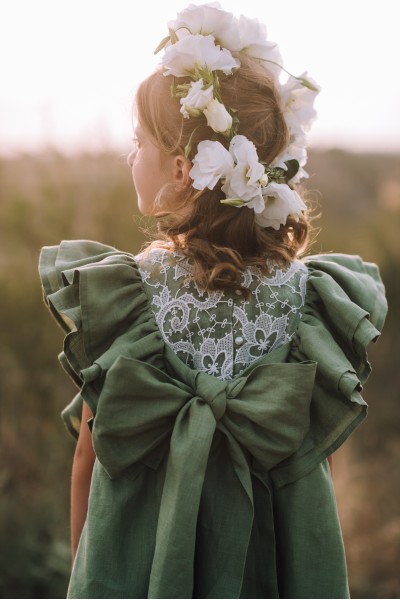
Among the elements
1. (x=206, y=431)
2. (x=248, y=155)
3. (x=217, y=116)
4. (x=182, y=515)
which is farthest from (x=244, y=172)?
(x=182, y=515)

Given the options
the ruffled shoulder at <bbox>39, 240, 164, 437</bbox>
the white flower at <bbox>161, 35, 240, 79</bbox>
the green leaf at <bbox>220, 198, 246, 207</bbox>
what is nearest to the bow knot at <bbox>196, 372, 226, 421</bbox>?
the ruffled shoulder at <bbox>39, 240, 164, 437</bbox>

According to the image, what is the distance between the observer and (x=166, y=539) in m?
1.46

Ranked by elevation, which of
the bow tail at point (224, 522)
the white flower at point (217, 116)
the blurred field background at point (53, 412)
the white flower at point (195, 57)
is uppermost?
the white flower at point (195, 57)

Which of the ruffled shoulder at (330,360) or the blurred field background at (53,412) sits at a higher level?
the ruffled shoulder at (330,360)

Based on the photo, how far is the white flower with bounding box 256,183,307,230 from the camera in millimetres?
1650

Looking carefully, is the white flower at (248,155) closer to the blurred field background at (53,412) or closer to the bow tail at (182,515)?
the bow tail at (182,515)

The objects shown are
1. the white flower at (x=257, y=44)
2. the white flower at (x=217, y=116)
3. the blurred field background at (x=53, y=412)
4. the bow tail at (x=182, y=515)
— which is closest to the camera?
the bow tail at (x=182, y=515)

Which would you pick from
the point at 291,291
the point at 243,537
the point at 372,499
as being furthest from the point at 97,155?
the point at 243,537

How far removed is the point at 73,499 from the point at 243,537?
20.1 inches

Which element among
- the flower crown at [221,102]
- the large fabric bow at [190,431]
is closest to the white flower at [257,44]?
the flower crown at [221,102]

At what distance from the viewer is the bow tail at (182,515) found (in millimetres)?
1450

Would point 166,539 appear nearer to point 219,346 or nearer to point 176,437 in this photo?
point 176,437

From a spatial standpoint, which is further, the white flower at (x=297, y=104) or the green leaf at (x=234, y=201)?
the white flower at (x=297, y=104)

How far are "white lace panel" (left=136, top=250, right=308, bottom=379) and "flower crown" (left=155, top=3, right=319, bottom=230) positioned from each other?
0.20 meters
